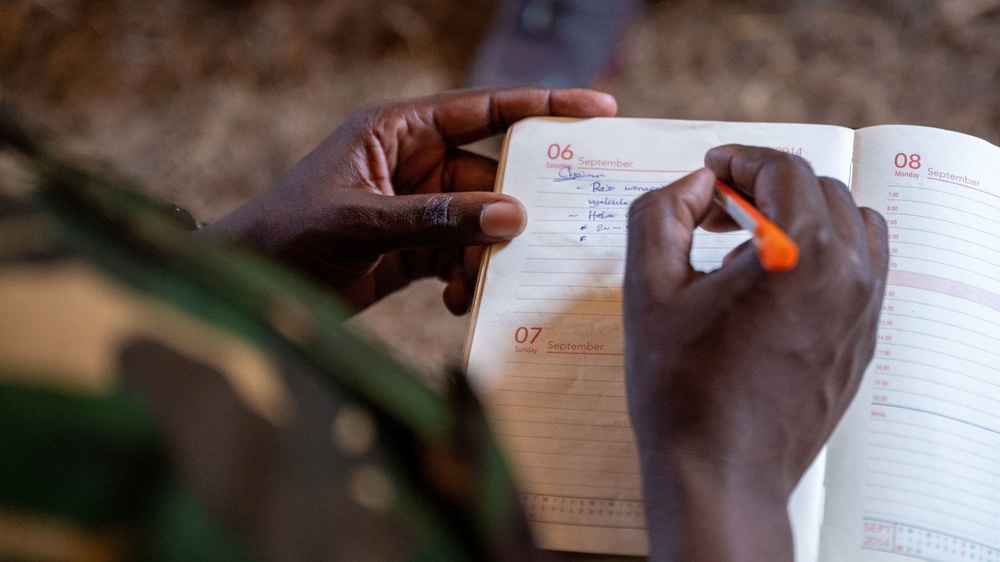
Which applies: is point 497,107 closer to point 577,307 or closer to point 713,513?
point 577,307

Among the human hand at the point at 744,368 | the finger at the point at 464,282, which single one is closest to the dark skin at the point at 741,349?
the human hand at the point at 744,368

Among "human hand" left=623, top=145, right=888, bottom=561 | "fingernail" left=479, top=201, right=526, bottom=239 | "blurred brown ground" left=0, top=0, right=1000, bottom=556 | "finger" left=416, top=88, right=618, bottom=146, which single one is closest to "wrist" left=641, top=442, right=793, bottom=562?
"human hand" left=623, top=145, right=888, bottom=561

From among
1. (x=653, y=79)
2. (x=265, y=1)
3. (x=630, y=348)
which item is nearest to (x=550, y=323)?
(x=630, y=348)

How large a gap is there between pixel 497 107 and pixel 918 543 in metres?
0.48

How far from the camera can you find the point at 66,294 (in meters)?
0.22

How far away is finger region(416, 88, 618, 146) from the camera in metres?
0.66

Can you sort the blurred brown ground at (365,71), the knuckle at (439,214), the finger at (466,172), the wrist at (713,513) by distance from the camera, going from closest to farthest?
the wrist at (713,513), the knuckle at (439,214), the finger at (466,172), the blurred brown ground at (365,71)

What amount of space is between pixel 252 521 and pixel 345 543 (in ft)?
0.10

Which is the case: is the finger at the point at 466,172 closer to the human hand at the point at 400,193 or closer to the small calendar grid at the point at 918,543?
the human hand at the point at 400,193

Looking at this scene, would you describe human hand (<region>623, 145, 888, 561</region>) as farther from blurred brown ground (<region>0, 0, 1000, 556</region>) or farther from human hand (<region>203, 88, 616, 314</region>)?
blurred brown ground (<region>0, 0, 1000, 556</region>)

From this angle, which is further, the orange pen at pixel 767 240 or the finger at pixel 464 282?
the finger at pixel 464 282

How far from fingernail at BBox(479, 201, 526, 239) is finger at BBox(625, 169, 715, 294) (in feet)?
0.46

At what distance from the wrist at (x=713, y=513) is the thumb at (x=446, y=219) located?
244 millimetres

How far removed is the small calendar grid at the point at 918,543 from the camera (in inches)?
19.3
